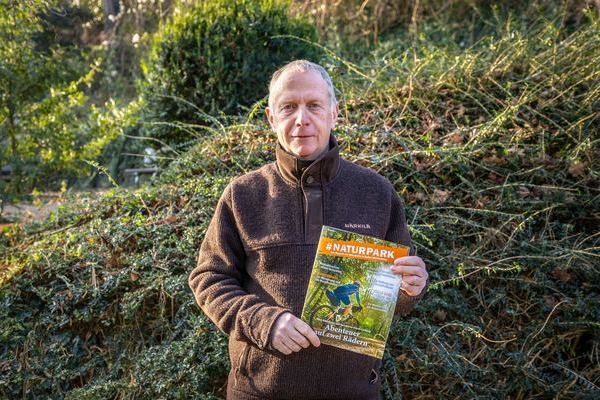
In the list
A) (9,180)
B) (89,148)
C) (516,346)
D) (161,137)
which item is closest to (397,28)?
(161,137)

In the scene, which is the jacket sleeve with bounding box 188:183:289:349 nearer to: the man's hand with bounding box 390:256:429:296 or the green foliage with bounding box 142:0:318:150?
the man's hand with bounding box 390:256:429:296

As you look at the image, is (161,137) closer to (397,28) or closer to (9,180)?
(9,180)

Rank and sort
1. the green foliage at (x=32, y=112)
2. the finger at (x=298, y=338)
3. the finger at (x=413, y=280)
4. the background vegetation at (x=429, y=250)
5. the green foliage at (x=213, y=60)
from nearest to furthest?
the finger at (x=298, y=338), the finger at (x=413, y=280), the background vegetation at (x=429, y=250), the green foliage at (x=32, y=112), the green foliage at (x=213, y=60)

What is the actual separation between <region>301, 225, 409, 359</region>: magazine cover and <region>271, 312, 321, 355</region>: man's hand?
1.6 inches

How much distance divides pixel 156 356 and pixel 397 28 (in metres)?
6.22

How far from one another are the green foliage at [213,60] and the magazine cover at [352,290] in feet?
11.2

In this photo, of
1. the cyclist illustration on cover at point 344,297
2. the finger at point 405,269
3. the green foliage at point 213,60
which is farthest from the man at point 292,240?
the green foliage at point 213,60

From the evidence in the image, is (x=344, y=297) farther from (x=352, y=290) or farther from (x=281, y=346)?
(x=281, y=346)

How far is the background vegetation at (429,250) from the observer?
2.97 m

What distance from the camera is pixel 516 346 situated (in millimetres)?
3055

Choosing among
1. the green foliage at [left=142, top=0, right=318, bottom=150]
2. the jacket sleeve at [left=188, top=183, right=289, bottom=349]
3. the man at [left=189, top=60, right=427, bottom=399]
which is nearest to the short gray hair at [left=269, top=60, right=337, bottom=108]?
the man at [left=189, top=60, right=427, bottom=399]

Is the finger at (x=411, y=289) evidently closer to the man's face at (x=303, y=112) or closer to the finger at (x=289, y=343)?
the finger at (x=289, y=343)

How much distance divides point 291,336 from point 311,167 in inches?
21.7

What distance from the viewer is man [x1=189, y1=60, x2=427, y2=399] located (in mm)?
1921
